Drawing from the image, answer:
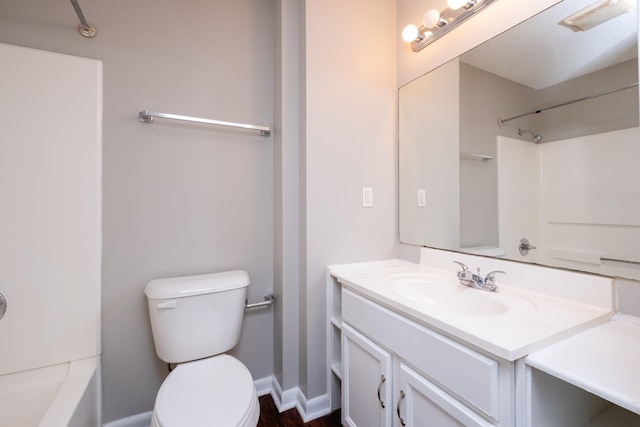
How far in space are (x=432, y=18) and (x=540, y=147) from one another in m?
0.82

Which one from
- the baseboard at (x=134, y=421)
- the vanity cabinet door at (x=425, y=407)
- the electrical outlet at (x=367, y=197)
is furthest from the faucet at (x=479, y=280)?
the baseboard at (x=134, y=421)

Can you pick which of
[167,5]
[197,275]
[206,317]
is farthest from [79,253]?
[167,5]

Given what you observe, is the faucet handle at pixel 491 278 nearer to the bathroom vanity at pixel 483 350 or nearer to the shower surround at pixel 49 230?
the bathroom vanity at pixel 483 350

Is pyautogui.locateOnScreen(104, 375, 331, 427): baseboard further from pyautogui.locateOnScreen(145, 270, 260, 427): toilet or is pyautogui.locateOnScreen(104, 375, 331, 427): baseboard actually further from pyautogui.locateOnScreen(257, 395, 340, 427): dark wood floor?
pyautogui.locateOnScreen(145, 270, 260, 427): toilet

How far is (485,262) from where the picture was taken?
4.00ft

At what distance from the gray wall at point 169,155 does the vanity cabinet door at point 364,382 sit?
23.2 inches

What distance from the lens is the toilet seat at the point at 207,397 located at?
91cm

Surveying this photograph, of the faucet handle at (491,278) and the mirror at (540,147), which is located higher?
the mirror at (540,147)

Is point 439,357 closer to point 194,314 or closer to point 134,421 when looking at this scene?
point 194,314

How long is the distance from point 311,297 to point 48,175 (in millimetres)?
1328

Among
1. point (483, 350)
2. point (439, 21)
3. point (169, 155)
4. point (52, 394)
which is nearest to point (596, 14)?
point (439, 21)

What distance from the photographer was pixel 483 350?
70cm

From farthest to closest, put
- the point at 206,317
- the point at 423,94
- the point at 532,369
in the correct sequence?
the point at 423,94 < the point at 206,317 < the point at 532,369

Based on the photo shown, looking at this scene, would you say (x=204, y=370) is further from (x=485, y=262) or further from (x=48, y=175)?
(x=485, y=262)
